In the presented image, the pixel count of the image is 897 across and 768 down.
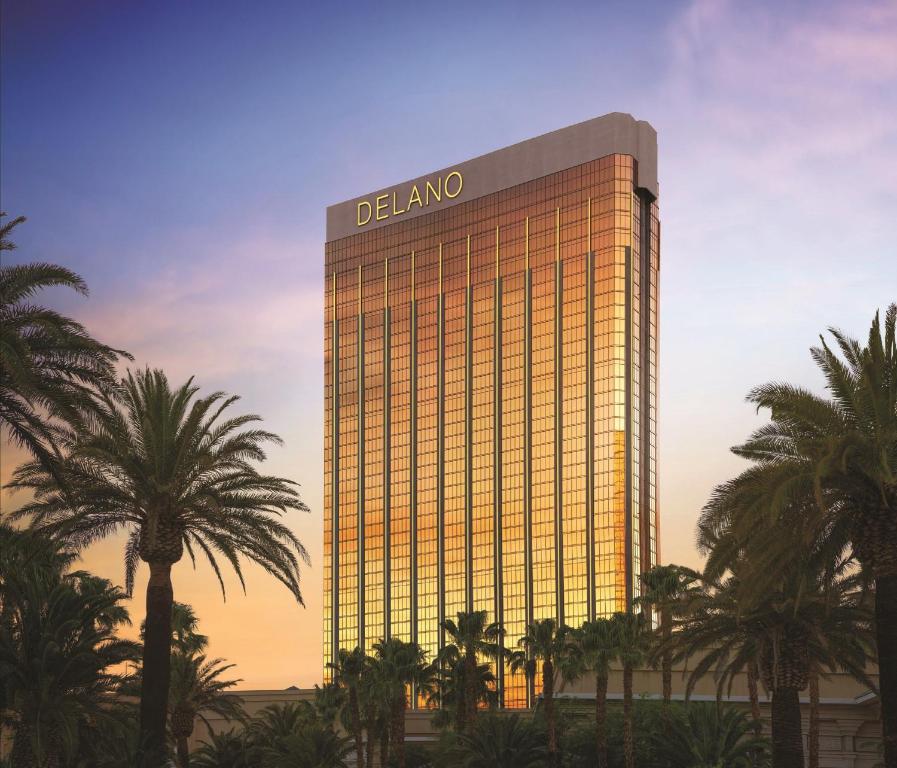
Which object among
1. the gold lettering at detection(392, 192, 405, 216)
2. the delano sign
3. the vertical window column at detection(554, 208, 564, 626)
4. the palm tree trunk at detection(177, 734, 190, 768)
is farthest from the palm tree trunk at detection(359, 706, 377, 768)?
the gold lettering at detection(392, 192, 405, 216)

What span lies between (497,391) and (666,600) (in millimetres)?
113198

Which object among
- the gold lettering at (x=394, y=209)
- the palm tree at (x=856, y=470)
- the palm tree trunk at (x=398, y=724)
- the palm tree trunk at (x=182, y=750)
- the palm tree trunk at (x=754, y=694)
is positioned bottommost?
the palm tree trunk at (x=182, y=750)

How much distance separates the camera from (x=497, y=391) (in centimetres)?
17088

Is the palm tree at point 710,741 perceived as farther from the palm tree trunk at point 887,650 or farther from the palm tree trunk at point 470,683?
the palm tree trunk at point 887,650

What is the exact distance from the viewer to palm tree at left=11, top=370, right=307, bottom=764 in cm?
4803

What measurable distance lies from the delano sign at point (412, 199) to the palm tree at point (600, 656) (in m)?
117

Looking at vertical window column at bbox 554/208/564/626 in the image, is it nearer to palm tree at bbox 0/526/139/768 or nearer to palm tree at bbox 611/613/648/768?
palm tree at bbox 611/613/648/768

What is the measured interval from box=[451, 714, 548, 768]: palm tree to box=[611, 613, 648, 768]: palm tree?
4.70 meters

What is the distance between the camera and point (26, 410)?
121ft

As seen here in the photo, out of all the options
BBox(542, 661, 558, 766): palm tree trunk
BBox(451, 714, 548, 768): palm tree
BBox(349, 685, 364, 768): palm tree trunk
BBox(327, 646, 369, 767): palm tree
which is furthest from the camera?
BBox(327, 646, 369, 767): palm tree

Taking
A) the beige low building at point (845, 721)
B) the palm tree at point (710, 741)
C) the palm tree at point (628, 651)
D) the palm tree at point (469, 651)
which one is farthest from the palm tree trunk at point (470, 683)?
the palm tree at point (710, 741)

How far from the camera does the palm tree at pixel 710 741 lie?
197 ft

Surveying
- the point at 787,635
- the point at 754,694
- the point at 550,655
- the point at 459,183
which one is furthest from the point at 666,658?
the point at 459,183

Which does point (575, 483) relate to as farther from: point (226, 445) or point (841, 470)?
point (841, 470)
